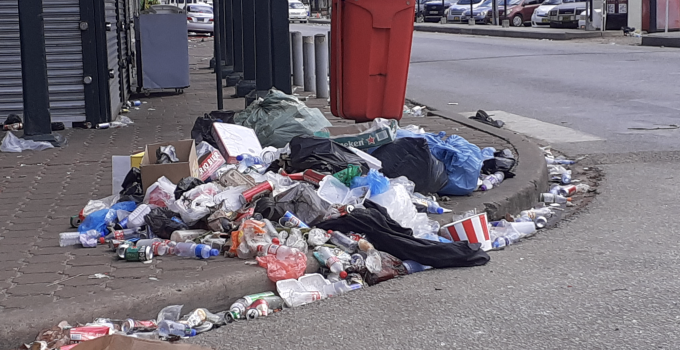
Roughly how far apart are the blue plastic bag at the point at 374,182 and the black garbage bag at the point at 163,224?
1138mm

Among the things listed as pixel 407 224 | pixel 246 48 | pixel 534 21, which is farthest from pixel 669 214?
pixel 534 21

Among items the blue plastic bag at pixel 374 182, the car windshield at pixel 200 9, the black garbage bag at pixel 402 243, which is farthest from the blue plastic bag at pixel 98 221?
the car windshield at pixel 200 9

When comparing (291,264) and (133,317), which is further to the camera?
(291,264)

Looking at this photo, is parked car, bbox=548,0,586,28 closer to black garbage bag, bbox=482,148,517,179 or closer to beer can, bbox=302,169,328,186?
black garbage bag, bbox=482,148,517,179

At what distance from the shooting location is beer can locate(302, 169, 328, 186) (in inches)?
216

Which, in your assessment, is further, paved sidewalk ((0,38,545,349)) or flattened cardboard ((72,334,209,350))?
paved sidewalk ((0,38,545,349))

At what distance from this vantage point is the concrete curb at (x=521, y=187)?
562 cm

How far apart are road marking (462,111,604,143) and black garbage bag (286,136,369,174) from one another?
342 cm

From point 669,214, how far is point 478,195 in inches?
49.0

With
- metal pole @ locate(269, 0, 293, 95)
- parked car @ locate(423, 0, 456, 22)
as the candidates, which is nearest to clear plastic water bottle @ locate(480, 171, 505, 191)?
metal pole @ locate(269, 0, 293, 95)

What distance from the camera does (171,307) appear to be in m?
3.83

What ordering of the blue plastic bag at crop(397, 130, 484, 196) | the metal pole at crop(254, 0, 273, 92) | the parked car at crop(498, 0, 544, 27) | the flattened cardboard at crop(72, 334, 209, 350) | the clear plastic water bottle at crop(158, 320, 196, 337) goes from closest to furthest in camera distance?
the flattened cardboard at crop(72, 334, 209, 350) → the clear plastic water bottle at crop(158, 320, 196, 337) → the blue plastic bag at crop(397, 130, 484, 196) → the metal pole at crop(254, 0, 273, 92) → the parked car at crop(498, 0, 544, 27)

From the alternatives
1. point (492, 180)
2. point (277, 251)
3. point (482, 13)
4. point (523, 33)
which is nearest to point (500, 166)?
point (492, 180)

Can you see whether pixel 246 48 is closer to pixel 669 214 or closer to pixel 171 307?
pixel 669 214
